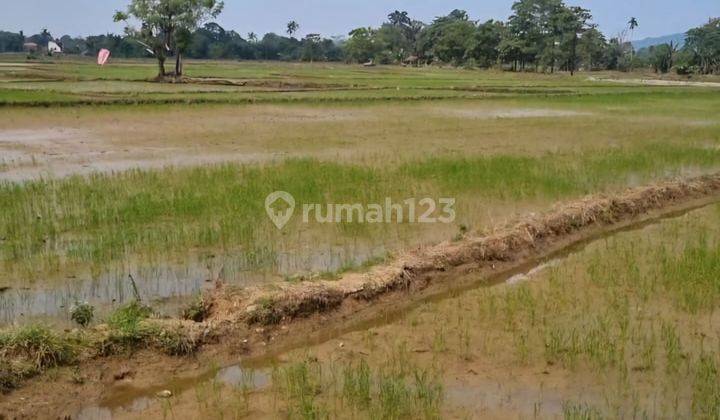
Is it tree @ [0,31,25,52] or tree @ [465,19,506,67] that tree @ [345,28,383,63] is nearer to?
tree @ [465,19,506,67]

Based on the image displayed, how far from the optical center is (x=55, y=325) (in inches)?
181

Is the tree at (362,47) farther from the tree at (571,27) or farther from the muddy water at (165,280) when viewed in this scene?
the muddy water at (165,280)

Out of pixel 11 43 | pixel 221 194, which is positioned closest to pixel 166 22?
pixel 221 194

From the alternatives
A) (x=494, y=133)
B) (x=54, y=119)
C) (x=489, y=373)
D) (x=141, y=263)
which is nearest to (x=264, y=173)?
(x=141, y=263)

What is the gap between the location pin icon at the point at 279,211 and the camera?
7.41 meters

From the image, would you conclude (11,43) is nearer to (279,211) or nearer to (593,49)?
(593,49)

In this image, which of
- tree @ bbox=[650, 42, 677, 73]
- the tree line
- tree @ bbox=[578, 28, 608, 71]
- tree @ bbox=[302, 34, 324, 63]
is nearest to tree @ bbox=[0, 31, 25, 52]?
the tree line

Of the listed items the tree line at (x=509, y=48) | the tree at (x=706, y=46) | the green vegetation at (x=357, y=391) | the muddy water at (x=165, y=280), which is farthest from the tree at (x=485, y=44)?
the green vegetation at (x=357, y=391)

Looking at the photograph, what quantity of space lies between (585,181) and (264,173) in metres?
4.78

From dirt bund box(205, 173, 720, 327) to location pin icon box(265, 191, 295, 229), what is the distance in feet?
6.16

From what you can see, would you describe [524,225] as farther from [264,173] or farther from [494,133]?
[494,133]

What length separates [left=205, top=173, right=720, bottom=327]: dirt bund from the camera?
485cm

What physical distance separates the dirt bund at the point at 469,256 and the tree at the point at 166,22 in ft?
83.2

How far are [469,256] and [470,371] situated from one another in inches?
88.8
